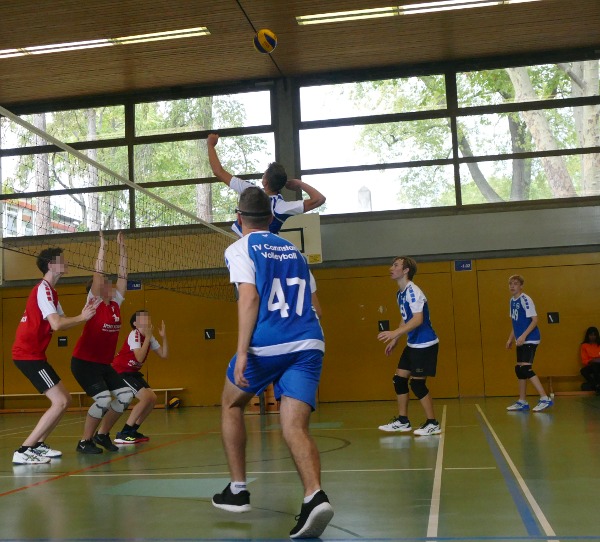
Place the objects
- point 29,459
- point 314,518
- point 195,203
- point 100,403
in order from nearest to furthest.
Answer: point 314,518 → point 29,459 → point 100,403 → point 195,203

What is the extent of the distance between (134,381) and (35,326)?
5.59ft

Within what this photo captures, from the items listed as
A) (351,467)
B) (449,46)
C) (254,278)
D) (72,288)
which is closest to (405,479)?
(351,467)

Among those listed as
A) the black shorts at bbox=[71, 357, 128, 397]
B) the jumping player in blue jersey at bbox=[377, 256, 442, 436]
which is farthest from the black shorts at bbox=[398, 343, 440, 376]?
the black shorts at bbox=[71, 357, 128, 397]

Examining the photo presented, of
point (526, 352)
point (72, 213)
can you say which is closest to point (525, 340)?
point (526, 352)

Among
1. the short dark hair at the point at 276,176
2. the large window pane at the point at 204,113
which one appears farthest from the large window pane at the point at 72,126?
the short dark hair at the point at 276,176

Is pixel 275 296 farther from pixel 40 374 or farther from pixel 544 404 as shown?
pixel 544 404

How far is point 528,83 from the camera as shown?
Result: 46.5ft

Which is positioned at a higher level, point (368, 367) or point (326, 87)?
point (326, 87)

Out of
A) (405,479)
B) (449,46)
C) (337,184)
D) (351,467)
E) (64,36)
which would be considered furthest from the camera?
(337,184)

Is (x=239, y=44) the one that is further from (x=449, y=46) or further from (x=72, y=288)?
(x=72, y=288)

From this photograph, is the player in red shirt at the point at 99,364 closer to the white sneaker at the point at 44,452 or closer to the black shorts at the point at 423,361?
the white sneaker at the point at 44,452

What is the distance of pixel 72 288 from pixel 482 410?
852 cm

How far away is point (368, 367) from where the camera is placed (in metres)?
14.2

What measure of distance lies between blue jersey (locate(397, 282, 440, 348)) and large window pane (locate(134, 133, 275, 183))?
7263 millimetres
